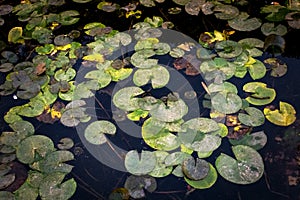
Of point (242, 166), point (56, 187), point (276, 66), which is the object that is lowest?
point (56, 187)

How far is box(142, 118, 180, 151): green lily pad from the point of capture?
1425mm

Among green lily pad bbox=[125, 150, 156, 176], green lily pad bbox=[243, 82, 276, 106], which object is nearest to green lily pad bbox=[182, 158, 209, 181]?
green lily pad bbox=[125, 150, 156, 176]

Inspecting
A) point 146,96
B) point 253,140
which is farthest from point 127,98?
point 253,140

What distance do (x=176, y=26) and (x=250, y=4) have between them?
0.40 metres

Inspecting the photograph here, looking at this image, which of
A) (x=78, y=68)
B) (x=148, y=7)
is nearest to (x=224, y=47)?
(x=148, y=7)

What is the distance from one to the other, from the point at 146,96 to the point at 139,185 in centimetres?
41

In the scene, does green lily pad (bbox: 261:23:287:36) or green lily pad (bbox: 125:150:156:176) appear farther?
green lily pad (bbox: 261:23:287:36)

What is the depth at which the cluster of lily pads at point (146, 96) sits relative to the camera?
1371mm

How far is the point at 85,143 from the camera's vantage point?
149 cm

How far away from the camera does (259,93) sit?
5.16 feet

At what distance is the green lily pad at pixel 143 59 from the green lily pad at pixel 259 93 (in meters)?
0.42

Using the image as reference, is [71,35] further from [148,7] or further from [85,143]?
[85,143]

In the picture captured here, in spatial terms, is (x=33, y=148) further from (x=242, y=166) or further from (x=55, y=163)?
(x=242, y=166)

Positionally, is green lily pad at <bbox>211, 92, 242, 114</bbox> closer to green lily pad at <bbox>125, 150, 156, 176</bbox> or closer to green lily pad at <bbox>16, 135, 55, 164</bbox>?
green lily pad at <bbox>125, 150, 156, 176</bbox>
